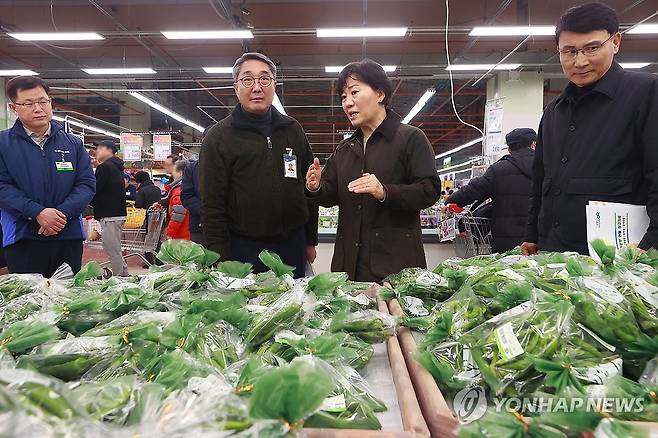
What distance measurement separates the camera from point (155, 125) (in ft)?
62.8

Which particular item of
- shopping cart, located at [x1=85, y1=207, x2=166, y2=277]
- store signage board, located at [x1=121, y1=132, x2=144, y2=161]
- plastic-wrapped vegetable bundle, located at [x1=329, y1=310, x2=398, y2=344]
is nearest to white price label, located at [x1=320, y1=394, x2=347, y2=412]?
plastic-wrapped vegetable bundle, located at [x1=329, y1=310, x2=398, y2=344]

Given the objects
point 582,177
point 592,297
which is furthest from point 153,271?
point 582,177

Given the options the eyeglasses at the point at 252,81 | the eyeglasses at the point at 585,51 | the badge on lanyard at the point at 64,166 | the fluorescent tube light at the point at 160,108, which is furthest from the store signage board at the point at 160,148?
the eyeglasses at the point at 585,51

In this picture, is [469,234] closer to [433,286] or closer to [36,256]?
[433,286]

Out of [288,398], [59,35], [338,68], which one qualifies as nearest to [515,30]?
[338,68]

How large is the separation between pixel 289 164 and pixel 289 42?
909 centimetres

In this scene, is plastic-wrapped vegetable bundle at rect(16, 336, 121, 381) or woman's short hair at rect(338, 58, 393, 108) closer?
plastic-wrapped vegetable bundle at rect(16, 336, 121, 381)

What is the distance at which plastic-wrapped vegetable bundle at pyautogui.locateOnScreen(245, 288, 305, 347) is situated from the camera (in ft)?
3.19

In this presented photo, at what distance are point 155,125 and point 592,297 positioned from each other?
20056 millimetres

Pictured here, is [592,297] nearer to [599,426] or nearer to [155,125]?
[599,426]

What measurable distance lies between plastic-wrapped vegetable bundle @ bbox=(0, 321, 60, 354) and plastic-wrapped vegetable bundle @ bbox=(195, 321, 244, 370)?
285 millimetres

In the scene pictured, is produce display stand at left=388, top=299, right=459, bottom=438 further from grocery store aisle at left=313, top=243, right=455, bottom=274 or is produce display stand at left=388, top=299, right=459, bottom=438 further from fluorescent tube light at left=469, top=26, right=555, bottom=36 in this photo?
fluorescent tube light at left=469, top=26, right=555, bottom=36

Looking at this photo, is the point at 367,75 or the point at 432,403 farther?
the point at 367,75

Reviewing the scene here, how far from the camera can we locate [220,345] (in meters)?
0.92
